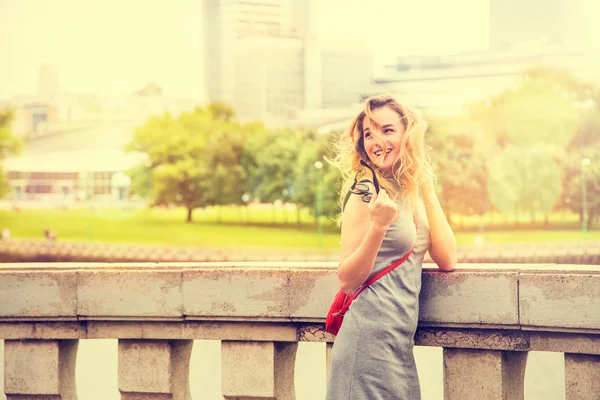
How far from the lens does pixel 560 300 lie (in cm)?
379

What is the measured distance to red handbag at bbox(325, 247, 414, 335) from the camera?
373cm

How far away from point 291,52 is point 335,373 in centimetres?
13730

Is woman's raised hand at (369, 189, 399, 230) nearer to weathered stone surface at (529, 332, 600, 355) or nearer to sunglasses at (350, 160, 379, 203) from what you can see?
sunglasses at (350, 160, 379, 203)

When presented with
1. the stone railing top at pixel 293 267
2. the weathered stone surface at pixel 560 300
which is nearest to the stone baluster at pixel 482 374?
the weathered stone surface at pixel 560 300

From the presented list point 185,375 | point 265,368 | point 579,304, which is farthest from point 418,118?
point 185,375

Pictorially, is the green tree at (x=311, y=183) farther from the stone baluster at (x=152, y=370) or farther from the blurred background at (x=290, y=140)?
the stone baluster at (x=152, y=370)

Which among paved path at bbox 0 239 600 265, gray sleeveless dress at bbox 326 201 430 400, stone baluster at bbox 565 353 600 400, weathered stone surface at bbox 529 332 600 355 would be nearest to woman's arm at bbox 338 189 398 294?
gray sleeveless dress at bbox 326 201 430 400

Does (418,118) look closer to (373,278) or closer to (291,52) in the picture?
(373,278)

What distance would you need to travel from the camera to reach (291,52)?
5463 inches

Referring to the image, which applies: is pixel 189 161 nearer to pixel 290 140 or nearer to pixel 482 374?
pixel 290 140

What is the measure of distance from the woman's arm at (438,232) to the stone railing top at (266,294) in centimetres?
11

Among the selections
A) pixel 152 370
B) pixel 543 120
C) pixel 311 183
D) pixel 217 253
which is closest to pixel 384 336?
pixel 152 370

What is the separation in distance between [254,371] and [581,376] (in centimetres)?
153

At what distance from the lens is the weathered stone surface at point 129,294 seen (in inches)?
171
